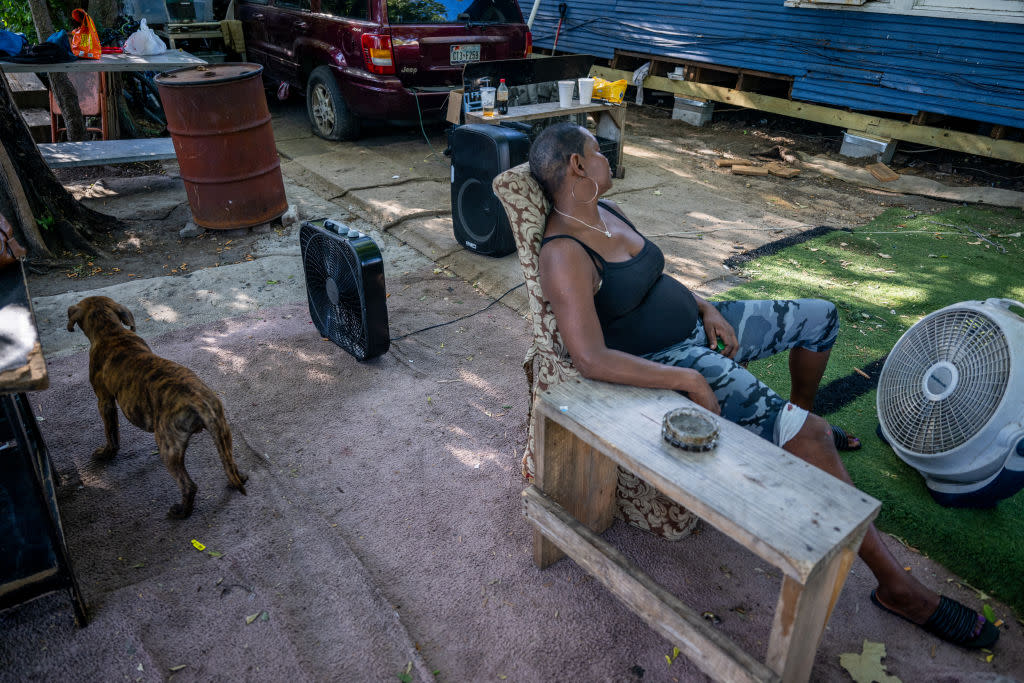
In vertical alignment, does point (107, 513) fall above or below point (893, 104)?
below

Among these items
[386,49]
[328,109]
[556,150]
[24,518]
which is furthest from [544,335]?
[328,109]

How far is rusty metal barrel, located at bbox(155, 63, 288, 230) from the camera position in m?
4.85

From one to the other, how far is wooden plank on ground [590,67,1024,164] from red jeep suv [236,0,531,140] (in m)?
2.97

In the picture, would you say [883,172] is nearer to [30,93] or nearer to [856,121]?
[856,121]

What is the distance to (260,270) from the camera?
497 centimetres

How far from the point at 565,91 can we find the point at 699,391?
496 centimetres

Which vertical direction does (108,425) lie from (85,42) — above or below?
below

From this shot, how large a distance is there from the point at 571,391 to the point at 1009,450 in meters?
1.60

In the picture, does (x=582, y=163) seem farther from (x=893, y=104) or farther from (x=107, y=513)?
(x=893, y=104)

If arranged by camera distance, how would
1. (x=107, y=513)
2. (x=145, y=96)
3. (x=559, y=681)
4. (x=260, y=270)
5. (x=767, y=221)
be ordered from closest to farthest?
(x=559, y=681)
(x=107, y=513)
(x=260, y=270)
(x=767, y=221)
(x=145, y=96)

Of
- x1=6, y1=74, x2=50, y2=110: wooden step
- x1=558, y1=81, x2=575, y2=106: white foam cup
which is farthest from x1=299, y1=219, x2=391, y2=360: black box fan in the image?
x1=6, y1=74, x2=50, y2=110: wooden step

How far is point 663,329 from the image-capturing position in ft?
8.05

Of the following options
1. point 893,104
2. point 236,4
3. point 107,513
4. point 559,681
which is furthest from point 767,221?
point 236,4

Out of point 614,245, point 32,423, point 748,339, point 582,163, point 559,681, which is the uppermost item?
point 582,163
